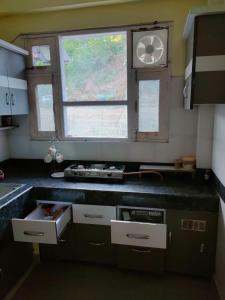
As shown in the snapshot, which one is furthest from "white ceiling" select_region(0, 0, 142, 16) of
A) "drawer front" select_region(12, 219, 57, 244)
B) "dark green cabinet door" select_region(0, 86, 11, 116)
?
"drawer front" select_region(12, 219, 57, 244)

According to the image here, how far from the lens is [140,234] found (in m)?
1.57

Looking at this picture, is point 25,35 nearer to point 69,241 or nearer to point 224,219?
point 69,241

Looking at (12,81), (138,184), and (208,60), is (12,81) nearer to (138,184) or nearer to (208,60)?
(138,184)

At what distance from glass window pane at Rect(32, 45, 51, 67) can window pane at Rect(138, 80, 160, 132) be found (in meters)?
0.95

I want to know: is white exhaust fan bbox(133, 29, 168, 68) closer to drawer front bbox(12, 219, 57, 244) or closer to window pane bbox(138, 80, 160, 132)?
window pane bbox(138, 80, 160, 132)

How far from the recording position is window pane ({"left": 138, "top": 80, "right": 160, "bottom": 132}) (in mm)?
2043

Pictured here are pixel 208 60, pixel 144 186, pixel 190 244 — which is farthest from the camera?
pixel 144 186

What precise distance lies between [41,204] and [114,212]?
0.62 metres

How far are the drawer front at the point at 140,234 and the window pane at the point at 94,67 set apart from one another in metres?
1.17

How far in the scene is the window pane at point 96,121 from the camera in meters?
2.20

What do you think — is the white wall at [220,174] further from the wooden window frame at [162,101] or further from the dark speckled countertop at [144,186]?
the wooden window frame at [162,101]

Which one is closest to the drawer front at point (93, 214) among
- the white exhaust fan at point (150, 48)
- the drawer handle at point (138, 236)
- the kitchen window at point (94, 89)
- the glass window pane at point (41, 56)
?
the drawer handle at point (138, 236)

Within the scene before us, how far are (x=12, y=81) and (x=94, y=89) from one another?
2.42 feet

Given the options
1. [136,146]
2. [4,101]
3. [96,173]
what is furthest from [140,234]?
[4,101]
